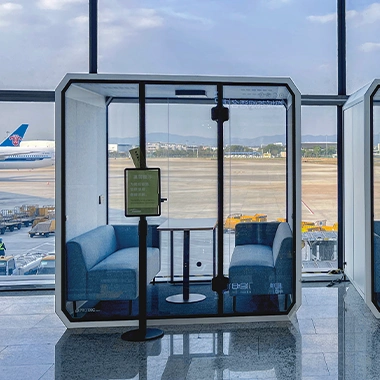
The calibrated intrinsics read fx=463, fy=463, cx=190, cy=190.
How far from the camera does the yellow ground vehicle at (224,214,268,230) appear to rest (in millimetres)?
4766

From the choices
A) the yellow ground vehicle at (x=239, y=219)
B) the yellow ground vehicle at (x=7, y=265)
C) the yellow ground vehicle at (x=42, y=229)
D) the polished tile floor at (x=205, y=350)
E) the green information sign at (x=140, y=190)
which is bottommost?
the polished tile floor at (x=205, y=350)

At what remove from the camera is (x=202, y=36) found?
19.0 feet

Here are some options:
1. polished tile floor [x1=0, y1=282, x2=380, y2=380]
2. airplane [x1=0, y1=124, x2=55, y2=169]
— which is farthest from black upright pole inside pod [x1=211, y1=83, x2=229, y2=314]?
airplane [x1=0, y1=124, x2=55, y2=169]

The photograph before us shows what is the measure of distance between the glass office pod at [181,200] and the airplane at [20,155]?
45.3 inches

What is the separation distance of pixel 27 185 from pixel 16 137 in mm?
608

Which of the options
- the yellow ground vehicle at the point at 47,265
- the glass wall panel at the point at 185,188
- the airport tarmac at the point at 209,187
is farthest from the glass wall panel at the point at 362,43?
the yellow ground vehicle at the point at 47,265

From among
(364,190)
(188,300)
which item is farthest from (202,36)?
(188,300)

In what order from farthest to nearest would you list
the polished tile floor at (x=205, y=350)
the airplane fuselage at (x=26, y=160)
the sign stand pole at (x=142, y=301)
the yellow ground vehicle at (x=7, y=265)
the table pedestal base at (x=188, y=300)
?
the yellow ground vehicle at (x=7, y=265) → the airplane fuselage at (x=26, y=160) → the table pedestal base at (x=188, y=300) → the sign stand pole at (x=142, y=301) → the polished tile floor at (x=205, y=350)

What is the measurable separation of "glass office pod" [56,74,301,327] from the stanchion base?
0.16 m

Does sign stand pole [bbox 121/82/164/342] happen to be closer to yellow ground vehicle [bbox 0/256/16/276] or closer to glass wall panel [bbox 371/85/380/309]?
glass wall panel [bbox 371/85/380/309]

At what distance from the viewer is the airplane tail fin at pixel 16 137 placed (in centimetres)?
570

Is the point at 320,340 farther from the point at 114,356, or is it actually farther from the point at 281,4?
the point at 281,4

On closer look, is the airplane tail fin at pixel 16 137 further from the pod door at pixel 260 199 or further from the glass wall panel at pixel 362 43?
the glass wall panel at pixel 362 43

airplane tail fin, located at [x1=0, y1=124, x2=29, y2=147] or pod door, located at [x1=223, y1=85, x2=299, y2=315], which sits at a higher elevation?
airplane tail fin, located at [x1=0, y1=124, x2=29, y2=147]
